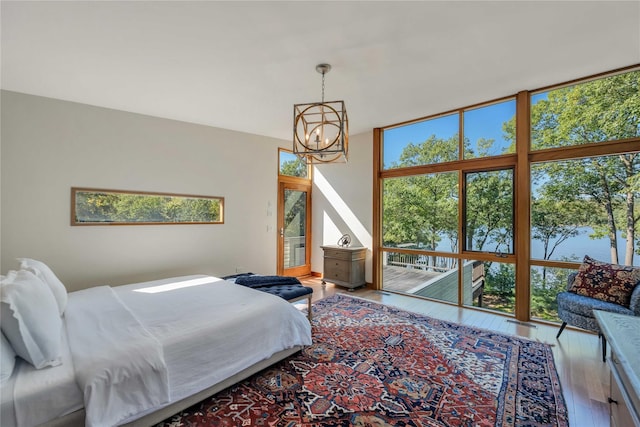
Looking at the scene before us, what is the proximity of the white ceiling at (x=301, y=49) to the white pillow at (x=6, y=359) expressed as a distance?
2.20 metres

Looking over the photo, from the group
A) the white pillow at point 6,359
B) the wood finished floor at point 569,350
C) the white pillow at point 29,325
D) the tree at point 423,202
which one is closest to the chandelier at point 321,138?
the white pillow at point 29,325

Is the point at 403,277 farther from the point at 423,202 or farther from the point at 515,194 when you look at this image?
the point at 515,194

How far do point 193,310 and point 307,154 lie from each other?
1.66m

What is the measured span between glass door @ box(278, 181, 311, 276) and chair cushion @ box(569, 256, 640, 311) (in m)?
4.23

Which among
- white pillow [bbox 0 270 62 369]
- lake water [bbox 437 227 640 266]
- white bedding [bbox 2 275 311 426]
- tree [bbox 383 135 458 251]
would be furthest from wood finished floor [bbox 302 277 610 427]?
white pillow [bbox 0 270 62 369]

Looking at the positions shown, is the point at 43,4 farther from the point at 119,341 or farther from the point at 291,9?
the point at 119,341

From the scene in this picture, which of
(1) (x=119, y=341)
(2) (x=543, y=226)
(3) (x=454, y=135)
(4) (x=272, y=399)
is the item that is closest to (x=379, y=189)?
(3) (x=454, y=135)

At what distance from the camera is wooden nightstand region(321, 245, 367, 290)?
15.8ft

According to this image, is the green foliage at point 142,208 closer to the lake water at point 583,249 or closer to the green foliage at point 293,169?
the green foliage at point 293,169

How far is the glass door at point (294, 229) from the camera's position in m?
5.50

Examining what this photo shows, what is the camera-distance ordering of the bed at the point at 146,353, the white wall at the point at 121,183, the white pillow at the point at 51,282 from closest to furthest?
the bed at the point at 146,353, the white pillow at the point at 51,282, the white wall at the point at 121,183

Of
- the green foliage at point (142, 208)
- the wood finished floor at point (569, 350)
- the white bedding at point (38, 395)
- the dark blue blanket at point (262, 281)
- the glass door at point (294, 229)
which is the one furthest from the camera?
the glass door at point (294, 229)

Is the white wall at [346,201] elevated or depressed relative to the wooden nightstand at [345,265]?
elevated

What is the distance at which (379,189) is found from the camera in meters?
4.95
